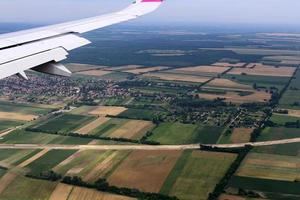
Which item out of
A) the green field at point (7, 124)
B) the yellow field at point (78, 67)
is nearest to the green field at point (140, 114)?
the green field at point (7, 124)

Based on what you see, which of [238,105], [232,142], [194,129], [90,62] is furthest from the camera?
[90,62]

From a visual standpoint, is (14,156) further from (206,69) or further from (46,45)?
(206,69)

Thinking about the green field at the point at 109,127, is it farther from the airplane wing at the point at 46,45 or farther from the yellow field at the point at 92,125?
the airplane wing at the point at 46,45

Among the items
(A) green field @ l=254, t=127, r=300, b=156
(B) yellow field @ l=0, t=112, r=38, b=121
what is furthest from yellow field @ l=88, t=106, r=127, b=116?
Result: (A) green field @ l=254, t=127, r=300, b=156

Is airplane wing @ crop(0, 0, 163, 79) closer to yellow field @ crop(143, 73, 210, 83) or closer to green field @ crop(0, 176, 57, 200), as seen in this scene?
green field @ crop(0, 176, 57, 200)

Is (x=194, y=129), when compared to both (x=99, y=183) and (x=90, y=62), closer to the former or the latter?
(x=99, y=183)

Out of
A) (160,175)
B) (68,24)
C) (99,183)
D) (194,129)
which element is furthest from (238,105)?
(68,24)
